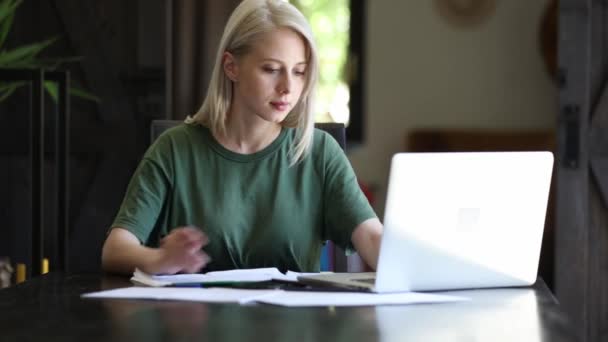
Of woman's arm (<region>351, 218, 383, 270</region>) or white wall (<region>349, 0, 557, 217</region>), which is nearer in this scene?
woman's arm (<region>351, 218, 383, 270</region>)

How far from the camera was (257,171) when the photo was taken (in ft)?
7.11

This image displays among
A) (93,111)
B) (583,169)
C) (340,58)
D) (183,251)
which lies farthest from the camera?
(340,58)

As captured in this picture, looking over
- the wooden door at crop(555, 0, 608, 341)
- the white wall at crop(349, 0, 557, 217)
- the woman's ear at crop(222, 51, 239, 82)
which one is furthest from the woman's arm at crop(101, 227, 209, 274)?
the white wall at crop(349, 0, 557, 217)

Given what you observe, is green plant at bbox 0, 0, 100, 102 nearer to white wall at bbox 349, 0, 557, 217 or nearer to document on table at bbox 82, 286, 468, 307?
document on table at bbox 82, 286, 468, 307

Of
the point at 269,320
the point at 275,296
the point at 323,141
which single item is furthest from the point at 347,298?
the point at 323,141

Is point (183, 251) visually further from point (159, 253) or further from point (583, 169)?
point (583, 169)

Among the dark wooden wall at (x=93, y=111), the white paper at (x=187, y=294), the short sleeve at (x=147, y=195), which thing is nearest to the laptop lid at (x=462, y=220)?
the white paper at (x=187, y=294)

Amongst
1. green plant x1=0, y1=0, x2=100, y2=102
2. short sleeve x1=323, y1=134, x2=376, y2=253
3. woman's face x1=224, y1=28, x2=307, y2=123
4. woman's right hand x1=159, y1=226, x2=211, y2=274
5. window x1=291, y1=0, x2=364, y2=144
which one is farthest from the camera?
window x1=291, y1=0, x2=364, y2=144

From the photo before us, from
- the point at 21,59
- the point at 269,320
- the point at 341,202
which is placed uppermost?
the point at 21,59

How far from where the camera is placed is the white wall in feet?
23.0

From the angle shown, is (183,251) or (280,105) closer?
(183,251)

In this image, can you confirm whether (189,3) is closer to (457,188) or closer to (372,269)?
(372,269)

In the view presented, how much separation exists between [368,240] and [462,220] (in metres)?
0.50

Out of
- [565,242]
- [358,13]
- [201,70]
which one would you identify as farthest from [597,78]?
[358,13]
